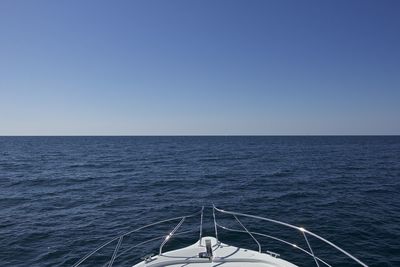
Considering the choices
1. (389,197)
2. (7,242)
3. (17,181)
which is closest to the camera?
Answer: (7,242)

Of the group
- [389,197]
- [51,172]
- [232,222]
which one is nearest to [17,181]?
[51,172]

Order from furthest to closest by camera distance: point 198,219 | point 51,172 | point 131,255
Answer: point 51,172 < point 198,219 < point 131,255

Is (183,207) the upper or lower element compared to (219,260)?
lower

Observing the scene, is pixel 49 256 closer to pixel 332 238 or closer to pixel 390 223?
pixel 332 238

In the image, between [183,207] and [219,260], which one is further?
[183,207]

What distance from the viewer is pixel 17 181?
2923cm

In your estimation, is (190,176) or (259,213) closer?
(259,213)

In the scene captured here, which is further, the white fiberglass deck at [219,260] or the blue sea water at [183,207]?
the blue sea water at [183,207]

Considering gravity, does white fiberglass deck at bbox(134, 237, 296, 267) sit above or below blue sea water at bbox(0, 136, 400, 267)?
above

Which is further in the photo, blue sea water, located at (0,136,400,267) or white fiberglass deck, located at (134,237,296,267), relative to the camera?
blue sea water, located at (0,136,400,267)

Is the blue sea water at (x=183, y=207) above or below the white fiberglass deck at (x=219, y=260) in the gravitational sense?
below

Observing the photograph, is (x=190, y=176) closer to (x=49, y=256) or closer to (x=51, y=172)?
(x=51, y=172)

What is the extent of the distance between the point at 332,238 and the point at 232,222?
5460 mm

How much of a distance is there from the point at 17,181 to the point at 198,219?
2282cm
